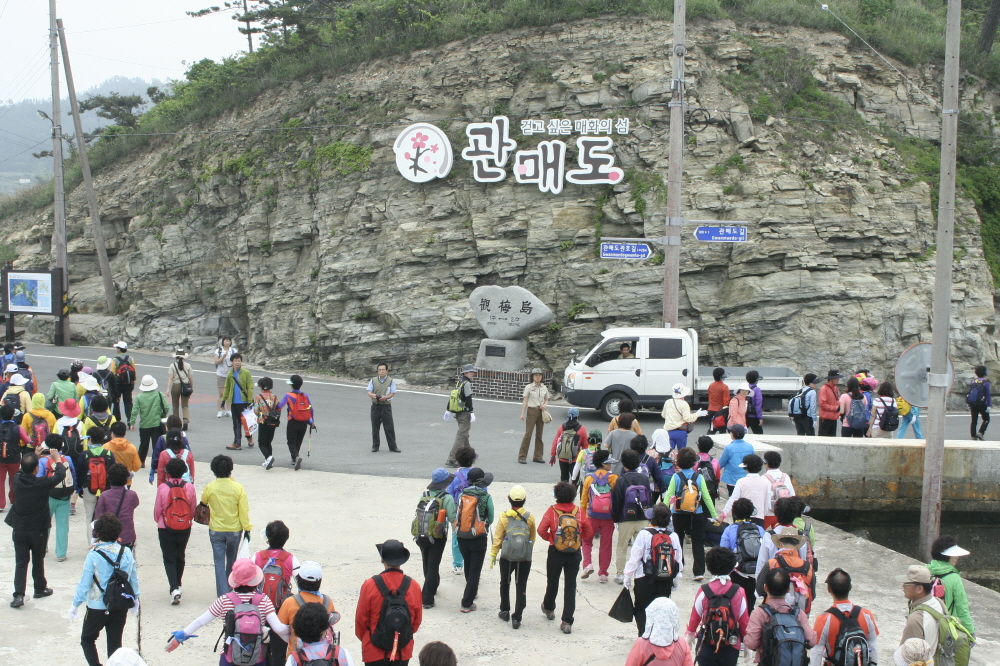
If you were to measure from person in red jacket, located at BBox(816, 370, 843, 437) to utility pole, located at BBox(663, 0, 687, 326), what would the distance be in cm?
394

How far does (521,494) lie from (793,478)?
269 inches

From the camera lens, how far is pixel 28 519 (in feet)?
25.4

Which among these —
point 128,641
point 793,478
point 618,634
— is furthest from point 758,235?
point 128,641

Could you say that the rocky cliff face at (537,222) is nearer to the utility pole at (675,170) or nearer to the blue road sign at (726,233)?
the utility pole at (675,170)

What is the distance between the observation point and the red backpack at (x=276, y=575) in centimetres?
612

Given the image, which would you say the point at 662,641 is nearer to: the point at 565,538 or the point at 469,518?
the point at 565,538

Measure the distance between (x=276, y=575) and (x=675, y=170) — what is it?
13.5 meters

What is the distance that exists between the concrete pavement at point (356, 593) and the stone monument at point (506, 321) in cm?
833

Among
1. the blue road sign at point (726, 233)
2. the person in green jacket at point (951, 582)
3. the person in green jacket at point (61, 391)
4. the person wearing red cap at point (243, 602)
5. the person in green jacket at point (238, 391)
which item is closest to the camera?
the person wearing red cap at point (243, 602)

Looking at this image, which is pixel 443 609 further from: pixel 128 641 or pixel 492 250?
pixel 492 250

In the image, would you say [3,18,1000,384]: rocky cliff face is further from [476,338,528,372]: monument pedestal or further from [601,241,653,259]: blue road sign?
[601,241,653,259]: blue road sign

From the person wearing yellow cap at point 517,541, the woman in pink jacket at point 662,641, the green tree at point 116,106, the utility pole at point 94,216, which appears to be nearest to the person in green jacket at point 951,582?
the woman in pink jacket at point 662,641

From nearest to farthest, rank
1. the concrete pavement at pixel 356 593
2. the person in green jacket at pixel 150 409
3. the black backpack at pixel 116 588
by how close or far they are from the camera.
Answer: the black backpack at pixel 116 588 < the concrete pavement at pixel 356 593 < the person in green jacket at pixel 150 409

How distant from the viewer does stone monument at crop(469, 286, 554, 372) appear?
20203 millimetres
